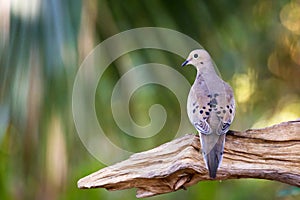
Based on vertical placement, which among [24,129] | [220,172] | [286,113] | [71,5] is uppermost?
[286,113]

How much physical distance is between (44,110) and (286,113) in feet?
4.15

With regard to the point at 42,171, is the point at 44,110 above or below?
above

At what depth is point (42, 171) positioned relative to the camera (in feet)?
4.44

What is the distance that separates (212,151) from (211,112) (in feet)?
0.18

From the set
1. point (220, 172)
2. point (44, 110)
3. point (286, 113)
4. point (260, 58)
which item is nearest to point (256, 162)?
point (220, 172)

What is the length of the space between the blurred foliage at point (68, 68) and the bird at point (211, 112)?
46 centimetres

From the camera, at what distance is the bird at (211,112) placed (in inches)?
33.3

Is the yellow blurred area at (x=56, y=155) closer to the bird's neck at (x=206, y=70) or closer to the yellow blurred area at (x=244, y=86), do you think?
the bird's neck at (x=206, y=70)

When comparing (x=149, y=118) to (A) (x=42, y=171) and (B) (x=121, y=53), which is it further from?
(A) (x=42, y=171)

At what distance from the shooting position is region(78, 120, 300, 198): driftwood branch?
0.92 metres

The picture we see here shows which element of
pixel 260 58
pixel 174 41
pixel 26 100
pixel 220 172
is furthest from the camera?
pixel 260 58

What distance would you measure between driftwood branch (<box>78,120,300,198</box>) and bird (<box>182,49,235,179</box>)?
0.06 metres

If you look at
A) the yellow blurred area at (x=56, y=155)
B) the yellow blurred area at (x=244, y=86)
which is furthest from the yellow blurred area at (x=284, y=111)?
the yellow blurred area at (x=56, y=155)

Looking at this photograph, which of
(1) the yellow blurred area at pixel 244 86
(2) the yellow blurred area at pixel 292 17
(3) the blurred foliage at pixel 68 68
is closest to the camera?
(3) the blurred foliage at pixel 68 68
